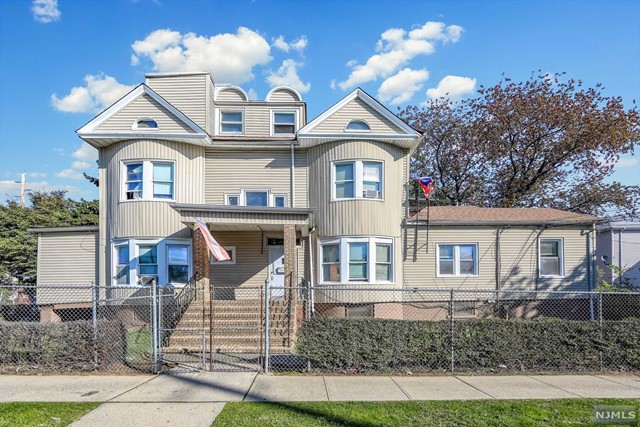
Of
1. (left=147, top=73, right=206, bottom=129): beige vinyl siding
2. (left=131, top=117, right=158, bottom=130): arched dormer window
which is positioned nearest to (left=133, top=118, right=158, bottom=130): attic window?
(left=131, top=117, right=158, bottom=130): arched dormer window

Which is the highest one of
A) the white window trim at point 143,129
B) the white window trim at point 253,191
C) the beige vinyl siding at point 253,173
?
the white window trim at point 143,129

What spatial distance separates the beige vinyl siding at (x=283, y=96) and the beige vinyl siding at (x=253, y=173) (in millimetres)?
3109

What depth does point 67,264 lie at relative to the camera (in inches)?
616

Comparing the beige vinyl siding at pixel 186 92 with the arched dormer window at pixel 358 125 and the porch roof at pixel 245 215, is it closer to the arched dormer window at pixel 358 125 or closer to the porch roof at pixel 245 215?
the porch roof at pixel 245 215

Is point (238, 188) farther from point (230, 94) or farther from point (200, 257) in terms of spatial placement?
point (230, 94)

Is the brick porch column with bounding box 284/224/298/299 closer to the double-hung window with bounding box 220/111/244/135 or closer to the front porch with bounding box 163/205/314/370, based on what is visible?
the front porch with bounding box 163/205/314/370

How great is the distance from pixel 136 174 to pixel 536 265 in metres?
14.8

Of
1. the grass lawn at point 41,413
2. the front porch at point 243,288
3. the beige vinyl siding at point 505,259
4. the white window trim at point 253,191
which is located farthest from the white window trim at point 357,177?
the grass lawn at point 41,413

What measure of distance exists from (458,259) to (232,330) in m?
9.29

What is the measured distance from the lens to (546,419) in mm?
5699

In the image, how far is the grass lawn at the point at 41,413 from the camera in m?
5.52

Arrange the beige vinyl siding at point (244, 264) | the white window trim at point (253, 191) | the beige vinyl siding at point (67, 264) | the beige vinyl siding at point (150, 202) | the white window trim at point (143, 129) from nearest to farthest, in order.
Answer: the beige vinyl siding at point (150, 202) → the white window trim at point (143, 129) → the beige vinyl siding at point (244, 264) → the beige vinyl siding at point (67, 264) → the white window trim at point (253, 191)

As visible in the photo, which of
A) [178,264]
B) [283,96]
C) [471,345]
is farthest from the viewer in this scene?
[283,96]

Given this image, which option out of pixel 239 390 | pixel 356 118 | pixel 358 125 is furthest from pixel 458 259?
pixel 239 390
